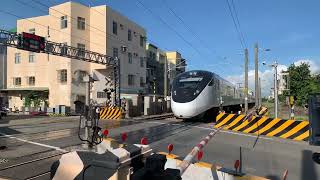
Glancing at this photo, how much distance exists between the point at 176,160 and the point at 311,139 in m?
3.27

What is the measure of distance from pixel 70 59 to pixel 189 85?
26757mm

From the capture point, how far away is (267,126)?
15625 mm

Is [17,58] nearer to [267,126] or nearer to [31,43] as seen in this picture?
[31,43]

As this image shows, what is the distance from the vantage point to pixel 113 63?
40.8 metres

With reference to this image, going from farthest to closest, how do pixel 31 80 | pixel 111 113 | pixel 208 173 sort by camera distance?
pixel 31 80 → pixel 111 113 → pixel 208 173

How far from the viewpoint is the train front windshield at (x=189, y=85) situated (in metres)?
23.0

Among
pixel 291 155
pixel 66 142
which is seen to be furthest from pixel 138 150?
pixel 66 142

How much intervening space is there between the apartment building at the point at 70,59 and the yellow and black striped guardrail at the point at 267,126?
30.3 metres

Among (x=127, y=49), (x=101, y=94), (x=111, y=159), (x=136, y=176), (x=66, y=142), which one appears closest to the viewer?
(x=136, y=176)

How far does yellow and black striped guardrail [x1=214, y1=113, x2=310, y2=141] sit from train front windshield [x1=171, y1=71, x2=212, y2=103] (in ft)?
17.0

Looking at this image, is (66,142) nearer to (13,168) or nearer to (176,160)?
(13,168)

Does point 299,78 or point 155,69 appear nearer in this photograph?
point 299,78

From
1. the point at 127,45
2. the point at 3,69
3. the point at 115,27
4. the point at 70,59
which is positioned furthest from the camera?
the point at 3,69

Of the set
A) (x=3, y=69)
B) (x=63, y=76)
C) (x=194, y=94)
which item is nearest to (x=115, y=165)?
(x=194, y=94)
